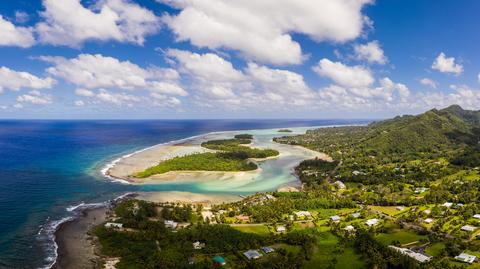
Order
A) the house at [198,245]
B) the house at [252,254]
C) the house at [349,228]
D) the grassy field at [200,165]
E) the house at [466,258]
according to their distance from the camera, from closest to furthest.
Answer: the house at [466,258], the house at [252,254], the house at [198,245], the house at [349,228], the grassy field at [200,165]

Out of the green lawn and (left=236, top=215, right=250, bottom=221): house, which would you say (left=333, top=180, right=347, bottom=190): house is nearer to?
(left=236, top=215, right=250, bottom=221): house

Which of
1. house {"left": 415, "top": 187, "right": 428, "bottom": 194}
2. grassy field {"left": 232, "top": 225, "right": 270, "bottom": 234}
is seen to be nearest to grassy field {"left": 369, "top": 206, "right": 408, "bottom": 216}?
house {"left": 415, "top": 187, "right": 428, "bottom": 194}

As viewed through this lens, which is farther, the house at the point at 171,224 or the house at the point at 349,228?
the house at the point at 171,224

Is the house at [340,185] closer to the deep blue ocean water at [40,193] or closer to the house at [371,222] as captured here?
the house at [371,222]

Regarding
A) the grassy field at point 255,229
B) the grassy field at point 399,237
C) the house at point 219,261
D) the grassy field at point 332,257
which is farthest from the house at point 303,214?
the house at point 219,261

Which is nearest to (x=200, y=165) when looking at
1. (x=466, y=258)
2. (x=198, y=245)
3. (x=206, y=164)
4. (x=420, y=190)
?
(x=206, y=164)

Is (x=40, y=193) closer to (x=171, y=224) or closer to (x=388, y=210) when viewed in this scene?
(x=171, y=224)
